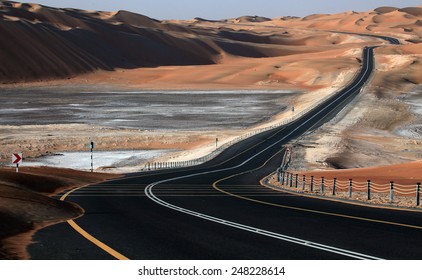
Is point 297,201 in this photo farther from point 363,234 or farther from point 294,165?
point 294,165

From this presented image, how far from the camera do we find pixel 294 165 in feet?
196

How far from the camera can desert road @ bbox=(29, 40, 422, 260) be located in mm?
14344

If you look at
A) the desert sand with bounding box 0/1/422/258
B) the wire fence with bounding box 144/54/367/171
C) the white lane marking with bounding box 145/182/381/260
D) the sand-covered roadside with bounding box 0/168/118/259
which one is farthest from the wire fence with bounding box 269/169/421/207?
the wire fence with bounding box 144/54/367/171

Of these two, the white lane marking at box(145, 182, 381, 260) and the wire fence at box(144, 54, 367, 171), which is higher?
the white lane marking at box(145, 182, 381, 260)

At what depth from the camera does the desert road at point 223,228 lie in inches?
565

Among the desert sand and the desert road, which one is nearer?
the desert road

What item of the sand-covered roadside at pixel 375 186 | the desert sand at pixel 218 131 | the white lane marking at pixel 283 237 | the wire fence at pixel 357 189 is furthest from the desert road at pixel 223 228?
the wire fence at pixel 357 189

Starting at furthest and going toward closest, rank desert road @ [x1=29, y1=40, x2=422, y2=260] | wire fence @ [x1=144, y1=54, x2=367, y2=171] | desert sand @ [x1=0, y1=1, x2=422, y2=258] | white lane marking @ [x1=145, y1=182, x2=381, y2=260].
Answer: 1. wire fence @ [x1=144, y1=54, x2=367, y2=171]
2. desert sand @ [x1=0, y1=1, x2=422, y2=258]
3. desert road @ [x1=29, y1=40, x2=422, y2=260]
4. white lane marking @ [x1=145, y1=182, x2=381, y2=260]

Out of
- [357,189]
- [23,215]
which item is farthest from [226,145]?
[23,215]

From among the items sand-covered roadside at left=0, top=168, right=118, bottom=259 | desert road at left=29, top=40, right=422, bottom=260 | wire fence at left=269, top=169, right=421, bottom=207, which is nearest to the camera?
desert road at left=29, top=40, right=422, bottom=260

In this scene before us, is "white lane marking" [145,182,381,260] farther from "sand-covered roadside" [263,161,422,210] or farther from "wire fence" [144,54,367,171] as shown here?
"wire fence" [144,54,367,171]

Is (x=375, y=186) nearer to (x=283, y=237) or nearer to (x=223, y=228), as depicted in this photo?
(x=223, y=228)

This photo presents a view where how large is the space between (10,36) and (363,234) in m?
191

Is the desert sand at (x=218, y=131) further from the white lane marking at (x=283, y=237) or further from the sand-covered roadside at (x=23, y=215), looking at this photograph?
the white lane marking at (x=283, y=237)
